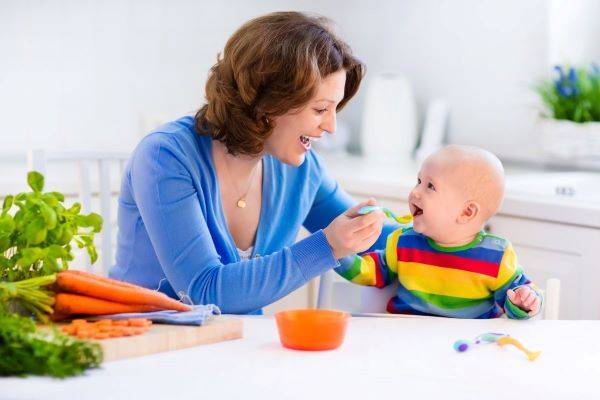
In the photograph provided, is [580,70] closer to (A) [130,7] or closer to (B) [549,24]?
(B) [549,24]

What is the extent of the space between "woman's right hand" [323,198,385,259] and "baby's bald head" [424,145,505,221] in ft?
0.61

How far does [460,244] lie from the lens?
6.28 ft

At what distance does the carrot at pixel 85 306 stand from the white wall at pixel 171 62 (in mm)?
1864

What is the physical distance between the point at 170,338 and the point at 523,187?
64.9 inches

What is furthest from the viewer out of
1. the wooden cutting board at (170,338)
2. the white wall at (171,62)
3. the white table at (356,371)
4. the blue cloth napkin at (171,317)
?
the white wall at (171,62)

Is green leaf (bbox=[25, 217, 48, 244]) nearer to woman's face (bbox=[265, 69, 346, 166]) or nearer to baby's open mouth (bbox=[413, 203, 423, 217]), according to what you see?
woman's face (bbox=[265, 69, 346, 166])

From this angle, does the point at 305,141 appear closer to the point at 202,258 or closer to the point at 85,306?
Result: the point at 202,258

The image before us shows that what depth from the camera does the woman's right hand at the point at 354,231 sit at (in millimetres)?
1770

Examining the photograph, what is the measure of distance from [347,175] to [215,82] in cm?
113

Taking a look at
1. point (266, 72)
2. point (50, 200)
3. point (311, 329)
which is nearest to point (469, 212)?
point (266, 72)

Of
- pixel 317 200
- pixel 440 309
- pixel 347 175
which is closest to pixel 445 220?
pixel 440 309

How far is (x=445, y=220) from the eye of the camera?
189 cm

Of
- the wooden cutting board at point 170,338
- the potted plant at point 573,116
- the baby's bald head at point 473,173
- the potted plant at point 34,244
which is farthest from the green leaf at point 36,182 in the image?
the potted plant at point 573,116

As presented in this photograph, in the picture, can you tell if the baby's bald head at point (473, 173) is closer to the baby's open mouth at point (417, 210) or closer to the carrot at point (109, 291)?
the baby's open mouth at point (417, 210)
